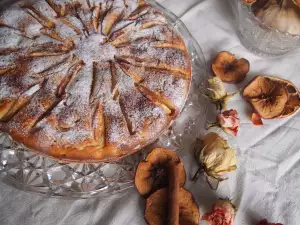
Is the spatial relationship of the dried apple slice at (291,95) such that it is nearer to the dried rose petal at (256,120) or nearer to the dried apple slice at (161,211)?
the dried rose petal at (256,120)

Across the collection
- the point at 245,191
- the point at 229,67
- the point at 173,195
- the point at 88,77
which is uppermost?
the point at 88,77

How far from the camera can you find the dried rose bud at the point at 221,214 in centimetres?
118

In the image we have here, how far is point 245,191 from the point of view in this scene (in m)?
1.32

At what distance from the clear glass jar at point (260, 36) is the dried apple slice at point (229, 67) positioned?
131 millimetres

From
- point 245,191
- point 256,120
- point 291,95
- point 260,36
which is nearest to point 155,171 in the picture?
point 245,191

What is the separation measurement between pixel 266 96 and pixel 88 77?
0.71 m

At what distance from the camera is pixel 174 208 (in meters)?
1.15

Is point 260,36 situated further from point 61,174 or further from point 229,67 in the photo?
point 61,174

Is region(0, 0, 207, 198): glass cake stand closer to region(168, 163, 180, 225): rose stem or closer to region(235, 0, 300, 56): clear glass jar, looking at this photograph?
region(168, 163, 180, 225): rose stem

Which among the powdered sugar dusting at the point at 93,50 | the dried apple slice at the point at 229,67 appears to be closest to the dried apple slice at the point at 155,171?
the powdered sugar dusting at the point at 93,50

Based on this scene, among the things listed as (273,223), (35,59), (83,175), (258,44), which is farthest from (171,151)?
(258,44)

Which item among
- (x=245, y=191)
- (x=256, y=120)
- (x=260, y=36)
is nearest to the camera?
(x=245, y=191)

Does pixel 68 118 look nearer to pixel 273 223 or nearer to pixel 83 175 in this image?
pixel 83 175

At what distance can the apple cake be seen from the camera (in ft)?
3.64
